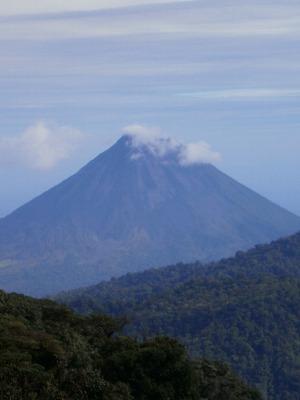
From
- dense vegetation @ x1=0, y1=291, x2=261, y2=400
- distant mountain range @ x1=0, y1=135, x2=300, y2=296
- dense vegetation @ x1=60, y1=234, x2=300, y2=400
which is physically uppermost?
distant mountain range @ x1=0, y1=135, x2=300, y2=296

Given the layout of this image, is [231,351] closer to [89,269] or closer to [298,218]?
[89,269]

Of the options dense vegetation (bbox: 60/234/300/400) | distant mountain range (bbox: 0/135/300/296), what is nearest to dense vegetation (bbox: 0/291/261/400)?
dense vegetation (bbox: 60/234/300/400)

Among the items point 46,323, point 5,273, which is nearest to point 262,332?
point 46,323

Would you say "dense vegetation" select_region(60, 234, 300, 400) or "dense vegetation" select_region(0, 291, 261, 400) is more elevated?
"dense vegetation" select_region(60, 234, 300, 400)

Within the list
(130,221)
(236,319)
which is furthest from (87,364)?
(130,221)

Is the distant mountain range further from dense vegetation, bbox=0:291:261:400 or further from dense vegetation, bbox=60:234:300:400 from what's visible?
dense vegetation, bbox=0:291:261:400

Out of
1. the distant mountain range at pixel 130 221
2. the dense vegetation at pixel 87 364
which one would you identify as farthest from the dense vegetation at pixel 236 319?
the distant mountain range at pixel 130 221
